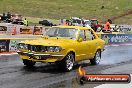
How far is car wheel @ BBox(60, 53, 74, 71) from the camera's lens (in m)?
12.6

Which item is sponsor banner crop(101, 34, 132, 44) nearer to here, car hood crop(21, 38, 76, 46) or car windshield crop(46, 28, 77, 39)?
car windshield crop(46, 28, 77, 39)

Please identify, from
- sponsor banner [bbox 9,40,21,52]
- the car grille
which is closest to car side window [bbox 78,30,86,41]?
the car grille

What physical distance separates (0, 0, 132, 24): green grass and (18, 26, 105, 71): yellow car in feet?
151

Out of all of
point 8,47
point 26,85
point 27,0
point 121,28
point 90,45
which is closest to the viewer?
point 26,85

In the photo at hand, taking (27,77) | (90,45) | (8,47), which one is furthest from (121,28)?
(27,77)

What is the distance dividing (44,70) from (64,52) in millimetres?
1021

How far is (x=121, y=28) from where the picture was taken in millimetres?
47562

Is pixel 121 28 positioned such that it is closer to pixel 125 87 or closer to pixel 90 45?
pixel 90 45

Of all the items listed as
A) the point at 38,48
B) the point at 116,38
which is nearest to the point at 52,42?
the point at 38,48

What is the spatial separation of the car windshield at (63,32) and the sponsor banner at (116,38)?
18.5 metres

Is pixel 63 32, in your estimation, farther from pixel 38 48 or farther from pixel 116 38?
pixel 116 38

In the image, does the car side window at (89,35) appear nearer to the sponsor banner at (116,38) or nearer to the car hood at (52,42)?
the car hood at (52,42)

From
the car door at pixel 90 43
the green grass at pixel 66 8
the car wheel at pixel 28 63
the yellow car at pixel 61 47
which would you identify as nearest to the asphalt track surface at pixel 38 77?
the car wheel at pixel 28 63

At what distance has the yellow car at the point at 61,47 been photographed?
1239cm
